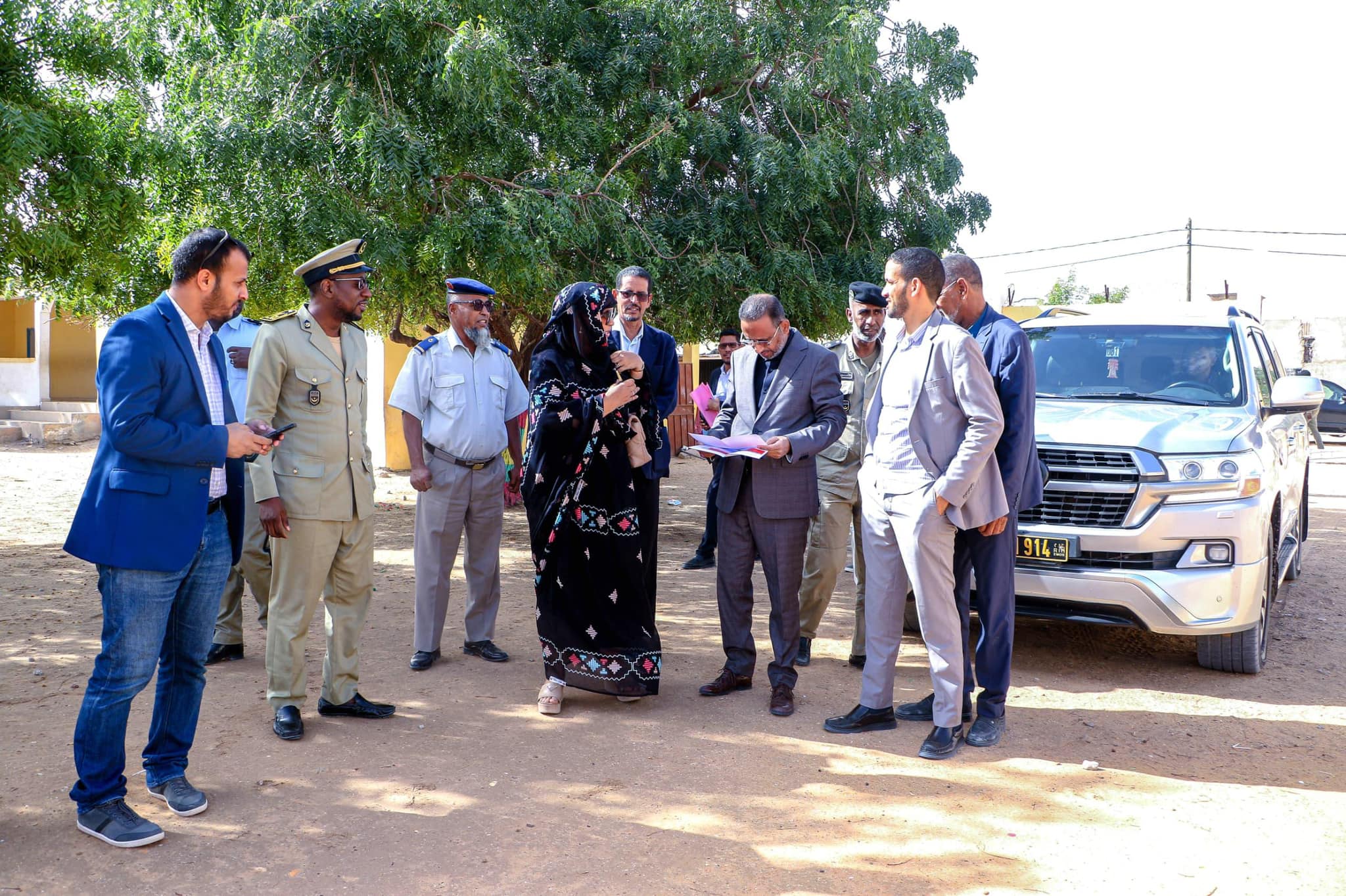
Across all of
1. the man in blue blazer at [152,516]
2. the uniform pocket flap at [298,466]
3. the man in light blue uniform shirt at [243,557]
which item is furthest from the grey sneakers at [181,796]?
the man in light blue uniform shirt at [243,557]

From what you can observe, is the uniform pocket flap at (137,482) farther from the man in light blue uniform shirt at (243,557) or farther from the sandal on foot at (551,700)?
the man in light blue uniform shirt at (243,557)

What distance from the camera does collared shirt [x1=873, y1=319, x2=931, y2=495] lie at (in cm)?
459

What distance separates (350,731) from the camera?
15.8 ft

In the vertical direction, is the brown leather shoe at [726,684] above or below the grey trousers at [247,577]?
below

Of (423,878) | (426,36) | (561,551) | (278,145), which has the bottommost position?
(423,878)

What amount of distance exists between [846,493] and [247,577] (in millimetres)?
3526

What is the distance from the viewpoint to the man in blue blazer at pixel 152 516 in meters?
3.50

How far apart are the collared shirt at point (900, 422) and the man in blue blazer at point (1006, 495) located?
1.24 ft

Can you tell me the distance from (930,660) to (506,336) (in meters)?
7.69

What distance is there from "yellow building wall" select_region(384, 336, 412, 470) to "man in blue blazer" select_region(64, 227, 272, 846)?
464 inches

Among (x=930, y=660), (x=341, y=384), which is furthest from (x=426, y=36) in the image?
(x=930, y=660)

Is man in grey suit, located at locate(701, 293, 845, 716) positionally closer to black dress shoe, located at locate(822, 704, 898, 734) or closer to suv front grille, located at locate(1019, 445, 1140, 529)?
black dress shoe, located at locate(822, 704, 898, 734)

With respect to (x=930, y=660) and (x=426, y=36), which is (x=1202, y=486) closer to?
(x=930, y=660)

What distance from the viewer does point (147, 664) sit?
362 centimetres
